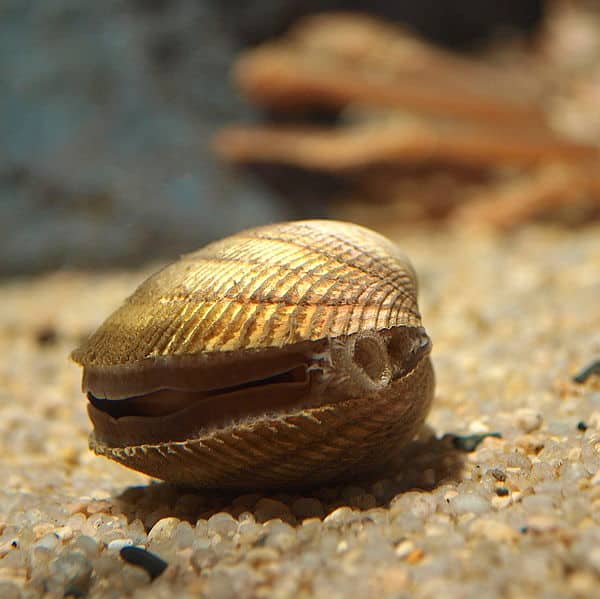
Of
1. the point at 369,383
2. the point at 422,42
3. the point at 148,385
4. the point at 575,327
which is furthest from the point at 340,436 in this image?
the point at 422,42

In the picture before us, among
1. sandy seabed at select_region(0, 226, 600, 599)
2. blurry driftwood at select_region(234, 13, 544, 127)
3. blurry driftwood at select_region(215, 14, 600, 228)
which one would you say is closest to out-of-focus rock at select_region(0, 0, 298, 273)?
blurry driftwood at select_region(215, 14, 600, 228)

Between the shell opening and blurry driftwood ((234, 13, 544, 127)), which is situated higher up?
blurry driftwood ((234, 13, 544, 127))

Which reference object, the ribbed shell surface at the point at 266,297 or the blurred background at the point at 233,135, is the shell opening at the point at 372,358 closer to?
the ribbed shell surface at the point at 266,297

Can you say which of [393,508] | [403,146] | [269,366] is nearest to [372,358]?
[269,366]

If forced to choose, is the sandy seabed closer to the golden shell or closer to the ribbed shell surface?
the golden shell

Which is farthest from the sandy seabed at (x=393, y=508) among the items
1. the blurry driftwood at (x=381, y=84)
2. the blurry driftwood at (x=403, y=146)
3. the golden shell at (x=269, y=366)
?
the blurry driftwood at (x=381, y=84)
